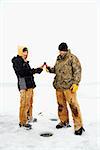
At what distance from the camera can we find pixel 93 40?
32750 mm

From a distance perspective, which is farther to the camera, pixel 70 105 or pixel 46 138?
pixel 70 105

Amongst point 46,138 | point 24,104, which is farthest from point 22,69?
point 46,138

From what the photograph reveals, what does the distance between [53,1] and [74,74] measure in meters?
31.5

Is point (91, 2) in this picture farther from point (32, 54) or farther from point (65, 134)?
point (65, 134)

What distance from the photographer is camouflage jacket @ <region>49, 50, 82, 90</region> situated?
24.8 ft

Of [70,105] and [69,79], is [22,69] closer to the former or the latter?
[69,79]

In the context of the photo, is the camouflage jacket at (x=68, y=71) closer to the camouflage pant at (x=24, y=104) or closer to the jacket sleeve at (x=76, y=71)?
the jacket sleeve at (x=76, y=71)

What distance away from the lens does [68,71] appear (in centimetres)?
770

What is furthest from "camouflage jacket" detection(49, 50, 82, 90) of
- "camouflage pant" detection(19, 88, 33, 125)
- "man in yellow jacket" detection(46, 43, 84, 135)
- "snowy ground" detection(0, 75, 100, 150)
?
"snowy ground" detection(0, 75, 100, 150)

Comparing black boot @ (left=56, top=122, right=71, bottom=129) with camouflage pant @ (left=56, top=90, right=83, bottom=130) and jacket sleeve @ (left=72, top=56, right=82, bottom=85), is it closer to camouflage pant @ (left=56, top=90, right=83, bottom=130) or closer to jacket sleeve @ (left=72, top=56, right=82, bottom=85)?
camouflage pant @ (left=56, top=90, right=83, bottom=130)

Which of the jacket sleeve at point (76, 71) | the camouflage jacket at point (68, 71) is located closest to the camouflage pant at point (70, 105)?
the camouflage jacket at point (68, 71)

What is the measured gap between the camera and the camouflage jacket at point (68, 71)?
755 cm

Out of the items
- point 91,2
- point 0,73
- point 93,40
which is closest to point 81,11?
point 91,2

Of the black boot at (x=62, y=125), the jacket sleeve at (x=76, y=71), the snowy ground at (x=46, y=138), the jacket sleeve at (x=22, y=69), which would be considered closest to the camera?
the snowy ground at (x=46, y=138)
